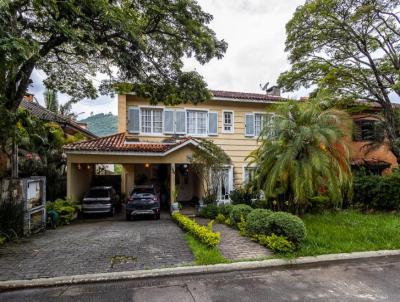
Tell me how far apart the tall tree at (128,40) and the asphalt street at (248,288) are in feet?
17.0

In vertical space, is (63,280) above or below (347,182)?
below

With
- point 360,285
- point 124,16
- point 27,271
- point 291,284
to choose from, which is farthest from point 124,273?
point 124,16

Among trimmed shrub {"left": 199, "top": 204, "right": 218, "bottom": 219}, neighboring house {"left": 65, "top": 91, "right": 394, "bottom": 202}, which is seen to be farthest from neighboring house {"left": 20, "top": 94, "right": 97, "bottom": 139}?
trimmed shrub {"left": 199, "top": 204, "right": 218, "bottom": 219}

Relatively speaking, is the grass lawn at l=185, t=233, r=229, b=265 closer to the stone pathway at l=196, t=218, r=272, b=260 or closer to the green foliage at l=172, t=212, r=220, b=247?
the green foliage at l=172, t=212, r=220, b=247

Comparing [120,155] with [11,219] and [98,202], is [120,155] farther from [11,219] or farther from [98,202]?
[11,219]

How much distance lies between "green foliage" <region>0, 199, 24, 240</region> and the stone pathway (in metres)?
6.76

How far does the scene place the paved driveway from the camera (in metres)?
5.55

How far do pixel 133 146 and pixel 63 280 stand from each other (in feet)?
30.0

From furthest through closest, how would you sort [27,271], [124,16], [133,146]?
1. [133,146]
2. [124,16]
3. [27,271]

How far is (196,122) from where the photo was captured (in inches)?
631

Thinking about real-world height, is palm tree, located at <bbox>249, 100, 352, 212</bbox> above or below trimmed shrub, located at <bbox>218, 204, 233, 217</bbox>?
above

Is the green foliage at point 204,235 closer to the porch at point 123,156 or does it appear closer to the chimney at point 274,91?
the porch at point 123,156

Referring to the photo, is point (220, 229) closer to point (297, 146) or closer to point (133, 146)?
point (297, 146)

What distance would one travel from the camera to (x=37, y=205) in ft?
31.3
